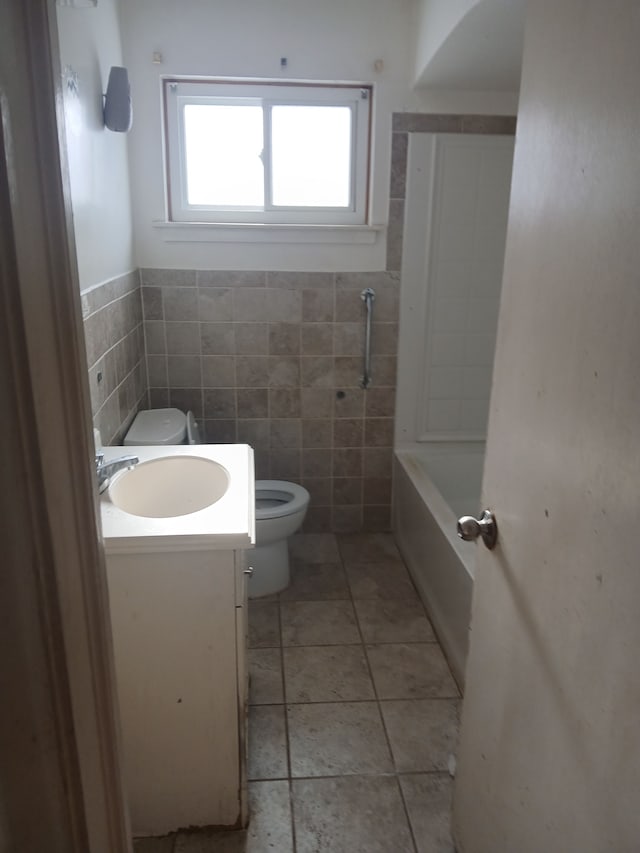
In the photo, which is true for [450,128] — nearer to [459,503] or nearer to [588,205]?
[459,503]

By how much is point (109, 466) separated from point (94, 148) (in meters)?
1.13

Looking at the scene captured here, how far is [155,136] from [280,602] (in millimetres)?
2030

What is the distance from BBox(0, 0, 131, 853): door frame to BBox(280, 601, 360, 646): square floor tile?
1.82 meters

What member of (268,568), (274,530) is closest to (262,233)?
(274,530)

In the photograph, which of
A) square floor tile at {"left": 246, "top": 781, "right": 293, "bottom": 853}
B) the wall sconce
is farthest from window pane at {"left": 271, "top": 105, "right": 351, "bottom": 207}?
square floor tile at {"left": 246, "top": 781, "right": 293, "bottom": 853}

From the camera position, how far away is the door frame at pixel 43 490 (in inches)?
18.2

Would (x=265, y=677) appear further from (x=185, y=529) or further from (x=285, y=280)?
(x=285, y=280)

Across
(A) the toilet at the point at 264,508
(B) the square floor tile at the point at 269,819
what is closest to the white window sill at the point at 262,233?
(A) the toilet at the point at 264,508

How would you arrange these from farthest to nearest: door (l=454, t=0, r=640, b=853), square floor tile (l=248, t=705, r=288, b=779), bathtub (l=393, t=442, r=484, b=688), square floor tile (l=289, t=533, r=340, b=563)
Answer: square floor tile (l=289, t=533, r=340, b=563) → bathtub (l=393, t=442, r=484, b=688) → square floor tile (l=248, t=705, r=288, b=779) → door (l=454, t=0, r=640, b=853)

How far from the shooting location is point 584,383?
0.84 metres

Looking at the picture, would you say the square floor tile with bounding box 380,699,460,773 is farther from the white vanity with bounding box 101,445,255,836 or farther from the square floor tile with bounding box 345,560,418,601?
the square floor tile with bounding box 345,560,418,601

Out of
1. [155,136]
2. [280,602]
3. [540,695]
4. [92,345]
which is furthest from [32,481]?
[155,136]

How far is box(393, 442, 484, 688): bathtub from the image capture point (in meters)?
2.19

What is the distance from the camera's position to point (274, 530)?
2.52 m
